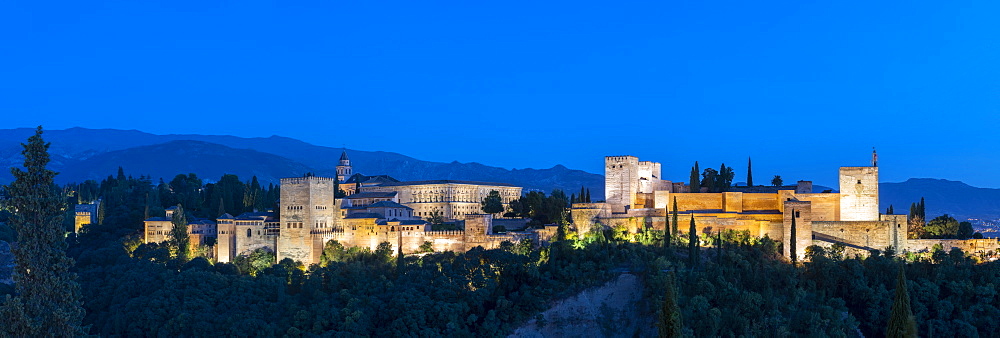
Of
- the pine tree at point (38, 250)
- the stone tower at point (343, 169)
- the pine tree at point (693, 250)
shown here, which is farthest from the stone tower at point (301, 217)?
the pine tree at point (38, 250)

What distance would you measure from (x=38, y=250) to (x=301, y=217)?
32.3 meters

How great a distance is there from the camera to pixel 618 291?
135 ft

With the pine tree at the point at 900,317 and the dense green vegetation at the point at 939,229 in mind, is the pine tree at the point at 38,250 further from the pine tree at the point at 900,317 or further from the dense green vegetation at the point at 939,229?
the dense green vegetation at the point at 939,229

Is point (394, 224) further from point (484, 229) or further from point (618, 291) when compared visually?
point (618, 291)

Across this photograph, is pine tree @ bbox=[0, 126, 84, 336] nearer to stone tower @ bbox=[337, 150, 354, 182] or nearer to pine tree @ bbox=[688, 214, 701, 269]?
pine tree @ bbox=[688, 214, 701, 269]

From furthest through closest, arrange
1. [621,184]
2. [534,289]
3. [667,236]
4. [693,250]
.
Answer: [621,184]
[667,236]
[693,250]
[534,289]

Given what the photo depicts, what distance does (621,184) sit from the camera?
165 ft

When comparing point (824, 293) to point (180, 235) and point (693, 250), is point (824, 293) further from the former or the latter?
point (180, 235)

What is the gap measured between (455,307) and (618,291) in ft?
25.4

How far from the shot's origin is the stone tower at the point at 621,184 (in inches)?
1981

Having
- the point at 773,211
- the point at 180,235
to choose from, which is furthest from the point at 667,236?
Result: the point at 180,235

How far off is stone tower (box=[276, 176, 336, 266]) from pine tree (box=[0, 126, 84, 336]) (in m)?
31.5

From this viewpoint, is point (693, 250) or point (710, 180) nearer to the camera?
point (693, 250)

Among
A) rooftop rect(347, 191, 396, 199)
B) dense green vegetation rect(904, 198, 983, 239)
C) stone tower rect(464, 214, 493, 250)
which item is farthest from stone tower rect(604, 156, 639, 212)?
rooftop rect(347, 191, 396, 199)
